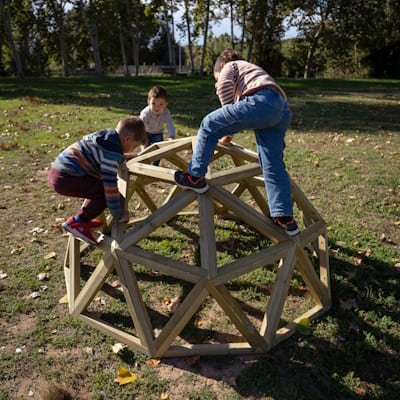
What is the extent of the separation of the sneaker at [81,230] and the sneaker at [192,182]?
88 cm

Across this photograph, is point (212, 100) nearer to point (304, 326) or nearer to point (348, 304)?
point (348, 304)

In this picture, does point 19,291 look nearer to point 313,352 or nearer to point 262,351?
point 262,351

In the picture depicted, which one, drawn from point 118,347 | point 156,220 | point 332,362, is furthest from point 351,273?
point 118,347

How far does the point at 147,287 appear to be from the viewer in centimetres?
373

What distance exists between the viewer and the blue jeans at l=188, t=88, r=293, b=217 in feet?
9.01

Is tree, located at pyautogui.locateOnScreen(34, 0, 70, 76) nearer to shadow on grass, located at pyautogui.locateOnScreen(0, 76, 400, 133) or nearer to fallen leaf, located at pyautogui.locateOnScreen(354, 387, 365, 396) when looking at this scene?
shadow on grass, located at pyautogui.locateOnScreen(0, 76, 400, 133)

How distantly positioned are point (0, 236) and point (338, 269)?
4077mm

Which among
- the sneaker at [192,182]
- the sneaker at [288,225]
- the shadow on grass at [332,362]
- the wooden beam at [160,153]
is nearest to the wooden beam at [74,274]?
the wooden beam at [160,153]

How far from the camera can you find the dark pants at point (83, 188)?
10.4ft

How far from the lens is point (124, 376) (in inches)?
107

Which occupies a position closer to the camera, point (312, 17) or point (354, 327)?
point (354, 327)

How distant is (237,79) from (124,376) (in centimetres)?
244

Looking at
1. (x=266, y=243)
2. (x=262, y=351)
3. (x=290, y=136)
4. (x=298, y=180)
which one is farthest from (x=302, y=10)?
(x=262, y=351)

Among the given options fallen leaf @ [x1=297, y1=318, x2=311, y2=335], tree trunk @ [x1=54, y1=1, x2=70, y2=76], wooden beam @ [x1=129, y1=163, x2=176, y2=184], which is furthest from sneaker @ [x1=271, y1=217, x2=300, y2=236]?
tree trunk @ [x1=54, y1=1, x2=70, y2=76]
